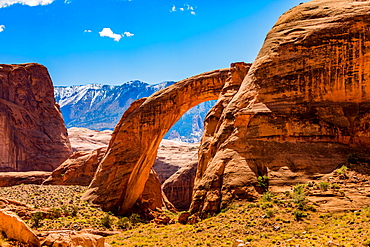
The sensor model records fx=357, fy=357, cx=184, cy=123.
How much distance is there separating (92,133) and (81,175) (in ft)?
230

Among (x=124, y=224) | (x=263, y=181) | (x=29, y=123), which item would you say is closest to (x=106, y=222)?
(x=124, y=224)

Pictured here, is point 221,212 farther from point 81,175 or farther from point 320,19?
point 81,175

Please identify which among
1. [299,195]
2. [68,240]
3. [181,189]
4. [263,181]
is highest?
[68,240]

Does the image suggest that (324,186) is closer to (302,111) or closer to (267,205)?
(267,205)

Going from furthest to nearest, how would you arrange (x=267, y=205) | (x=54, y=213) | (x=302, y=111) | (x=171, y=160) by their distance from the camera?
1. (x=171, y=160)
2. (x=54, y=213)
3. (x=302, y=111)
4. (x=267, y=205)

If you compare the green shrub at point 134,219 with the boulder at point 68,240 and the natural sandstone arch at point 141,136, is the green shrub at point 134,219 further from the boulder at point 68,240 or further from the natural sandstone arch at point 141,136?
the boulder at point 68,240

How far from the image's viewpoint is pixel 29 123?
6134cm

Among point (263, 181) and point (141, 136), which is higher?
point (141, 136)

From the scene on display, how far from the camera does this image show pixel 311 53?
21094mm

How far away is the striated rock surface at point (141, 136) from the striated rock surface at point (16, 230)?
24.0 metres

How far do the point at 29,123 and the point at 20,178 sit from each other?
15.5 m

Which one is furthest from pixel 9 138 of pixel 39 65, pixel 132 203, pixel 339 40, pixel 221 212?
pixel 339 40

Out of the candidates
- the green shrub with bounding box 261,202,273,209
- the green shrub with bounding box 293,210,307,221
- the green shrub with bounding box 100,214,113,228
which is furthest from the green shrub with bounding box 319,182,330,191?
the green shrub with bounding box 100,214,113,228

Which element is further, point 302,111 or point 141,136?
point 141,136
